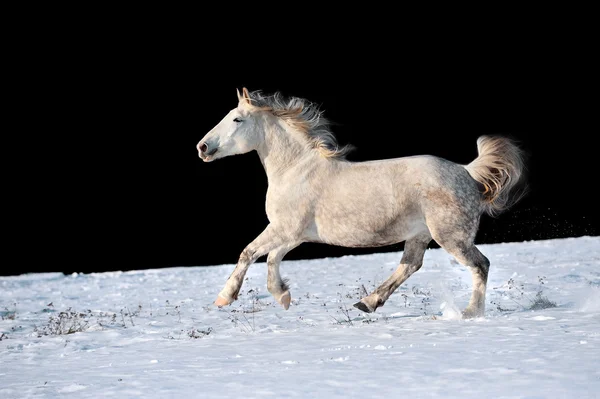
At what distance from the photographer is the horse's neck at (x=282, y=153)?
7633 mm

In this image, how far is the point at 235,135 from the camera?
25.3 ft

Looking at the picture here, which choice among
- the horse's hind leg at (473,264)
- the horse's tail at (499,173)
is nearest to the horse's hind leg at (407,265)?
the horse's hind leg at (473,264)

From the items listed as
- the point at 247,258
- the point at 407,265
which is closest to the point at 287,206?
the point at 247,258

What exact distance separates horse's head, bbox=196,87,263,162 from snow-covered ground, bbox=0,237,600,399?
198 centimetres

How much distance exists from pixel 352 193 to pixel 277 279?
120 cm

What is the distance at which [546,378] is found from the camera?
4.16m

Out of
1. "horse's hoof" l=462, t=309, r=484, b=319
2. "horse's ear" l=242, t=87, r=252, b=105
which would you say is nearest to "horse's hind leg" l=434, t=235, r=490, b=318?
"horse's hoof" l=462, t=309, r=484, b=319

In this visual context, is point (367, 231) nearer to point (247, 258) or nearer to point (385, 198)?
point (385, 198)

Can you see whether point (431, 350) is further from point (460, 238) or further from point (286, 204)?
point (286, 204)

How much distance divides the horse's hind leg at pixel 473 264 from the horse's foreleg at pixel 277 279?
1.61m

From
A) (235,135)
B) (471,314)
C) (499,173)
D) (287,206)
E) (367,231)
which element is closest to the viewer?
(471,314)

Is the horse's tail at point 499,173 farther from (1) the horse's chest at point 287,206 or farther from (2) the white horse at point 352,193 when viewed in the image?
(1) the horse's chest at point 287,206

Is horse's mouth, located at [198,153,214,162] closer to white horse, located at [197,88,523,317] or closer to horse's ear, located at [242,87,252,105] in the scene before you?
white horse, located at [197,88,523,317]

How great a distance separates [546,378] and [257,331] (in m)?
3.71
